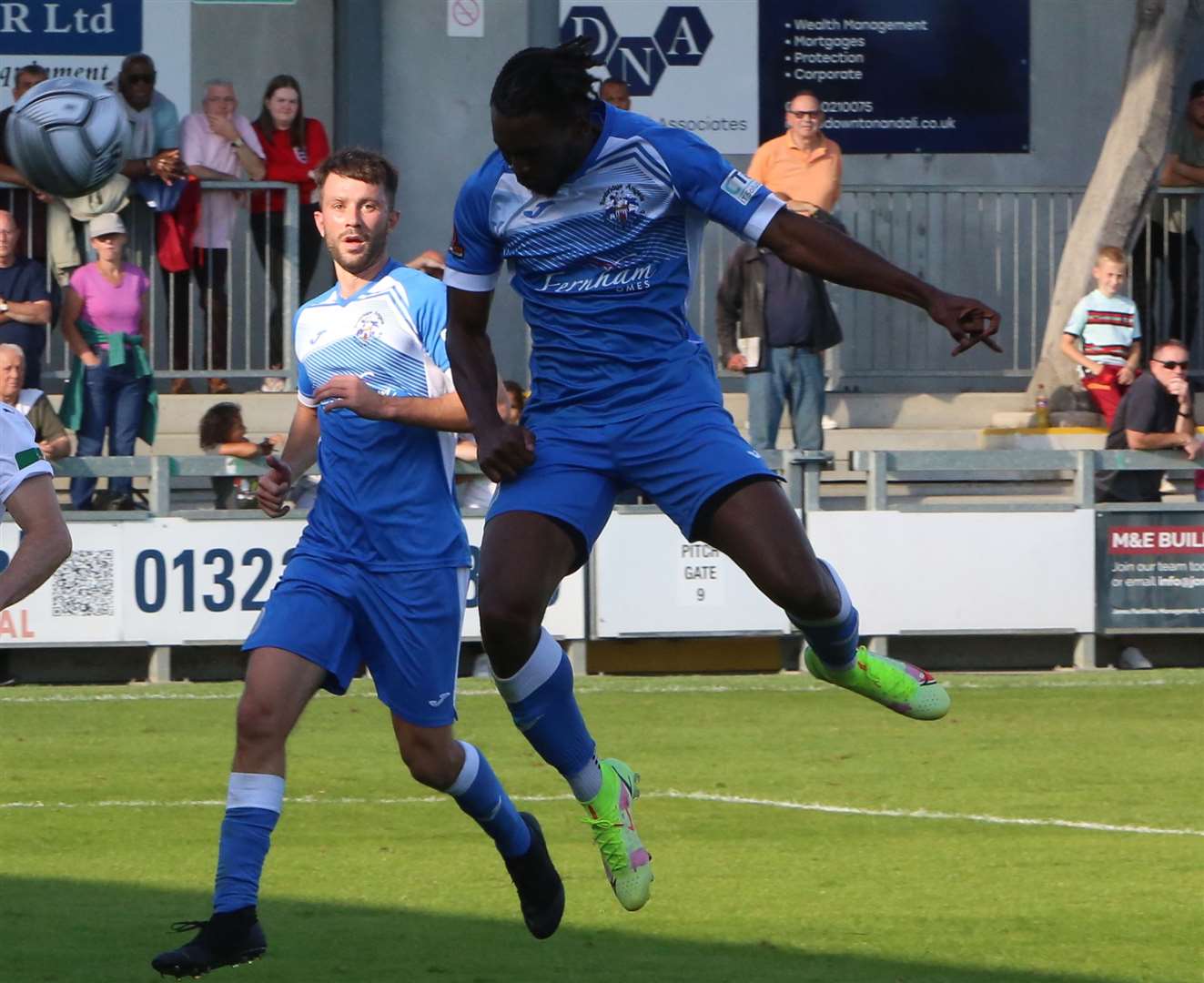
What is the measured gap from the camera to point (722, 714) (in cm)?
1220

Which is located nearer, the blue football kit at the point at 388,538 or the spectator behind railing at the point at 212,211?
the blue football kit at the point at 388,538

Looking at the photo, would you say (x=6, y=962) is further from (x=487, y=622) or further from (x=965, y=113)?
(x=965, y=113)

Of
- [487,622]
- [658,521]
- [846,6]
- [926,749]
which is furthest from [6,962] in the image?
[846,6]

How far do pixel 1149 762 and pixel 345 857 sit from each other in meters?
3.97

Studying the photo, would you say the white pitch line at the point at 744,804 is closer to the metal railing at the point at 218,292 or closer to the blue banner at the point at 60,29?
the metal railing at the point at 218,292

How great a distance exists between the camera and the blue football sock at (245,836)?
6.05 m

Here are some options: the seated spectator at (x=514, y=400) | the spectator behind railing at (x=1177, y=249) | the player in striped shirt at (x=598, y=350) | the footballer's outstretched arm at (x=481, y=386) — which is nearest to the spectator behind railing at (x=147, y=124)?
the seated spectator at (x=514, y=400)

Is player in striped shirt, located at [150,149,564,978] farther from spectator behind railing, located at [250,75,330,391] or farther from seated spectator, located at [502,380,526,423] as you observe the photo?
spectator behind railing, located at [250,75,330,391]

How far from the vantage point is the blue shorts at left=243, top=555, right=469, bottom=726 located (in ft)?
20.9

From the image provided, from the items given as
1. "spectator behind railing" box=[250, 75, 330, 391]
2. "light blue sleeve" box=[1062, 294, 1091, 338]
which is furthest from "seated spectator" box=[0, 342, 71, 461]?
"light blue sleeve" box=[1062, 294, 1091, 338]

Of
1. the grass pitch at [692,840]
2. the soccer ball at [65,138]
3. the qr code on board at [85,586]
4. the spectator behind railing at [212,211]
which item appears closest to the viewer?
the grass pitch at [692,840]

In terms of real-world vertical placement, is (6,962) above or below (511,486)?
below

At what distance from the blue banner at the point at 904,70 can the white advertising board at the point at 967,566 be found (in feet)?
20.4

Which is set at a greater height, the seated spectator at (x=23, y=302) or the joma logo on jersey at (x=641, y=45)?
the joma logo on jersey at (x=641, y=45)
